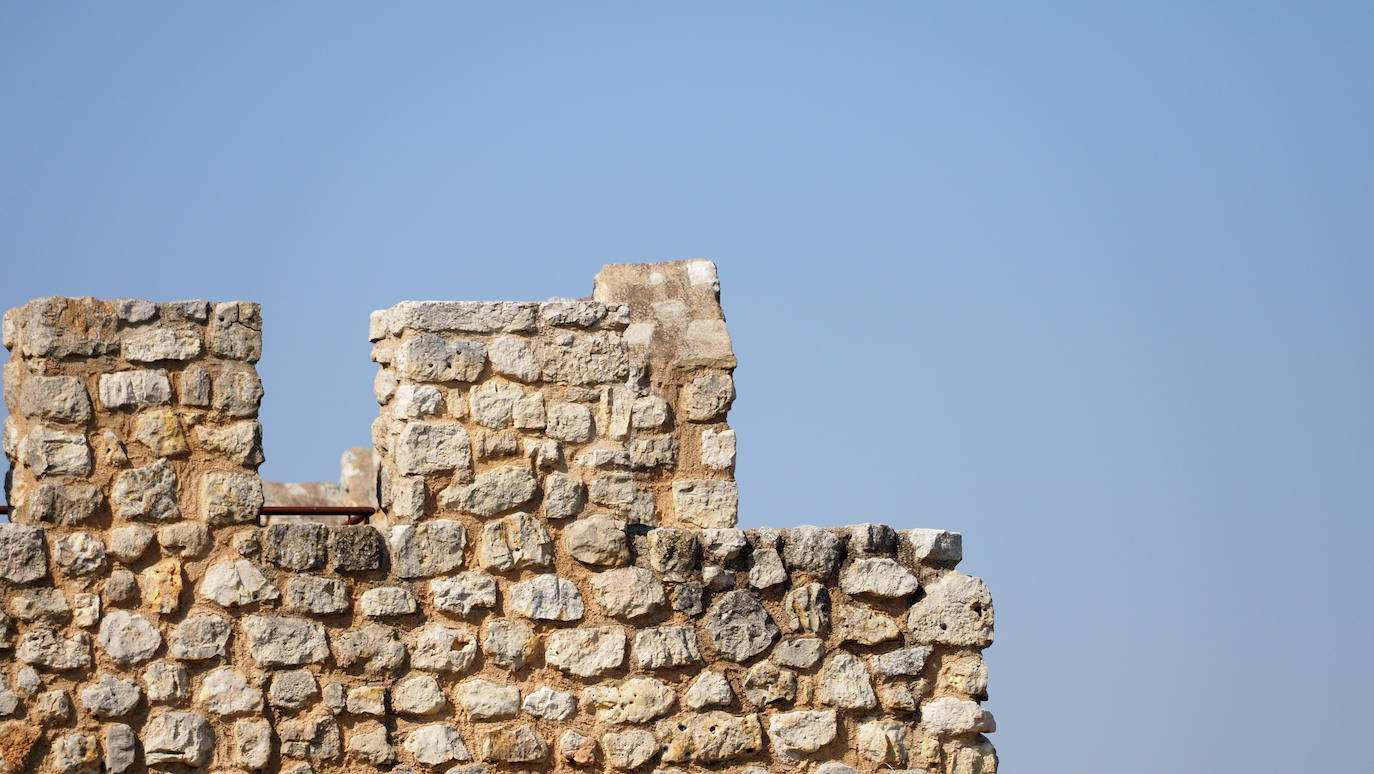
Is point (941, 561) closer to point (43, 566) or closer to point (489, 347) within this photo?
point (489, 347)

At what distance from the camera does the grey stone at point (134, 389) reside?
6.42m

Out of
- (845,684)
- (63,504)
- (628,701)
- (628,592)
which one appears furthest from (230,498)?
(845,684)

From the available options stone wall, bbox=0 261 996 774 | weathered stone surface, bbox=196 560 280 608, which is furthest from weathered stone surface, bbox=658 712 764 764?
weathered stone surface, bbox=196 560 280 608

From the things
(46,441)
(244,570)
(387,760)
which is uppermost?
(46,441)

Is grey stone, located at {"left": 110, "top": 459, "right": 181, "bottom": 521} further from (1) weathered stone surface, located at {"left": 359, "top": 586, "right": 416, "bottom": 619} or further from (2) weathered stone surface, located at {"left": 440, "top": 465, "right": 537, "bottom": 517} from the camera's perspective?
(2) weathered stone surface, located at {"left": 440, "top": 465, "right": 537, "bottom": 517}

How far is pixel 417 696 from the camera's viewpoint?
6512 mm

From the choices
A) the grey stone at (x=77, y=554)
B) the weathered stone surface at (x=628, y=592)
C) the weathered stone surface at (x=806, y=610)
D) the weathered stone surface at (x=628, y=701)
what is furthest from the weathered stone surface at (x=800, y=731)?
the grey stone at (x=77, y=554)

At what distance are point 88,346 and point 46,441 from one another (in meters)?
0.37

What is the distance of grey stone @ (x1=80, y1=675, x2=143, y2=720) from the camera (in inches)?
246

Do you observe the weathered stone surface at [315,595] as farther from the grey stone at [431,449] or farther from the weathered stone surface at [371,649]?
the grey stone at [431,449]

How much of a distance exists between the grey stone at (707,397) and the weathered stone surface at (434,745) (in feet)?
5.05

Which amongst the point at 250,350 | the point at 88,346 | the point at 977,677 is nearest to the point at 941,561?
the point at 977,677

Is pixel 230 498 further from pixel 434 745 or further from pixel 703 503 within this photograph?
pixel 703 503

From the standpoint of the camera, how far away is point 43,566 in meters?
6.27
